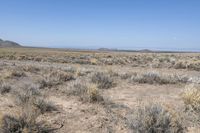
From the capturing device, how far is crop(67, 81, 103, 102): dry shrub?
8.24 metres

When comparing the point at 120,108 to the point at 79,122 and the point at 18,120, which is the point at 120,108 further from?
the point at 18,120

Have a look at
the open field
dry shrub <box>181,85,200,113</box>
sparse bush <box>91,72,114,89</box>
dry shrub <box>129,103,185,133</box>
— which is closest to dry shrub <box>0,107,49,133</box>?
the open field

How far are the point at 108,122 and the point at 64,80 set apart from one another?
7.09 meters

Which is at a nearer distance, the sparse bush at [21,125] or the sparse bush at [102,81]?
the sparse bush at [21,125]

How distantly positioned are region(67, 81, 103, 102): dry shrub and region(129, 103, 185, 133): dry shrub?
2.65 meters

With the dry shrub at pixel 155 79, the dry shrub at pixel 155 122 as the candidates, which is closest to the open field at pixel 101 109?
the dry shrub at pixel 155 122

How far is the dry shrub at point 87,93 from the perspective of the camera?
824cm

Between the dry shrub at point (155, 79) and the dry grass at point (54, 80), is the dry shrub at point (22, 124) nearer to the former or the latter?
the dry grass at point (54, 80)

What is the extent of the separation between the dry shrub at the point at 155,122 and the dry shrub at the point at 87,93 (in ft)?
8.68

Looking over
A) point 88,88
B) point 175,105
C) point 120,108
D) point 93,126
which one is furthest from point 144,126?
point 88,88

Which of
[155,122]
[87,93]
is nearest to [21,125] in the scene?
[155,122]

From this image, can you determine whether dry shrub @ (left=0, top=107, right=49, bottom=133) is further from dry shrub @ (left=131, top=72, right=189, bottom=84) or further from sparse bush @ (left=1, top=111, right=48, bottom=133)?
dry shrub @ (left=131, top=72, right=189, bottom=84)

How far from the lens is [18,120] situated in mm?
5504

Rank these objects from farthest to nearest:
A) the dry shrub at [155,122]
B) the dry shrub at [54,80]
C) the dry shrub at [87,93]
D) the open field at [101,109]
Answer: the dry shrub at [54,80] < the dry shrub at [87,93] < the open field at [101,109] < the dry shrub at [155,122]
